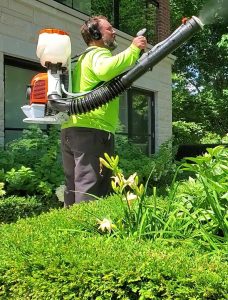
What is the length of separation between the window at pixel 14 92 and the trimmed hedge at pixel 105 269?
215 inches

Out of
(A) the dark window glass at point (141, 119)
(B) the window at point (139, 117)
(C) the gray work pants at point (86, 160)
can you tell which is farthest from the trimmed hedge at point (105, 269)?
(A) the dark window glass at point (141, 119)

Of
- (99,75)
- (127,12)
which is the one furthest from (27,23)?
(127,12)

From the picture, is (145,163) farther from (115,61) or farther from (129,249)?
(129,249)

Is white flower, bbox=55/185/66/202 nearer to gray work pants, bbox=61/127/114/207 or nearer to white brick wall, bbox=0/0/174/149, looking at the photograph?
gray work pants, bbox=61/127/114/207

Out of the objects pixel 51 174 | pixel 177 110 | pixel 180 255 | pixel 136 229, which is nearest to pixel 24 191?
pixel 51 174

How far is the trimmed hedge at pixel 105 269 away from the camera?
5.28 feet

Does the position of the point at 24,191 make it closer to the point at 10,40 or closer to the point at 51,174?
the point at 51,174

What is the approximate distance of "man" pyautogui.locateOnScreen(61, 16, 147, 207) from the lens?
3.46 metres

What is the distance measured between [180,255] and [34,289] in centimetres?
56

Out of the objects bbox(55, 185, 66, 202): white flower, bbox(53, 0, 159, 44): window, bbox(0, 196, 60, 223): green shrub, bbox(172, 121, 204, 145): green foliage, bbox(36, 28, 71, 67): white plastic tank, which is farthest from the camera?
bbox(172, 121, 204, 145): green foliage

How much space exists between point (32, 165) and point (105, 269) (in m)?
4.39

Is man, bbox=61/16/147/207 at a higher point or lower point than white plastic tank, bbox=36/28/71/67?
lower

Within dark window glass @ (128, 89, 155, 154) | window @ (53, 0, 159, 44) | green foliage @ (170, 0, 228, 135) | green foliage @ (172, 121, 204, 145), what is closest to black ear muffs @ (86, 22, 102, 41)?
window @ (53, 0, 159, 44)

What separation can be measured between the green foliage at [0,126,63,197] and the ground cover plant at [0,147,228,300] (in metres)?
2.74
